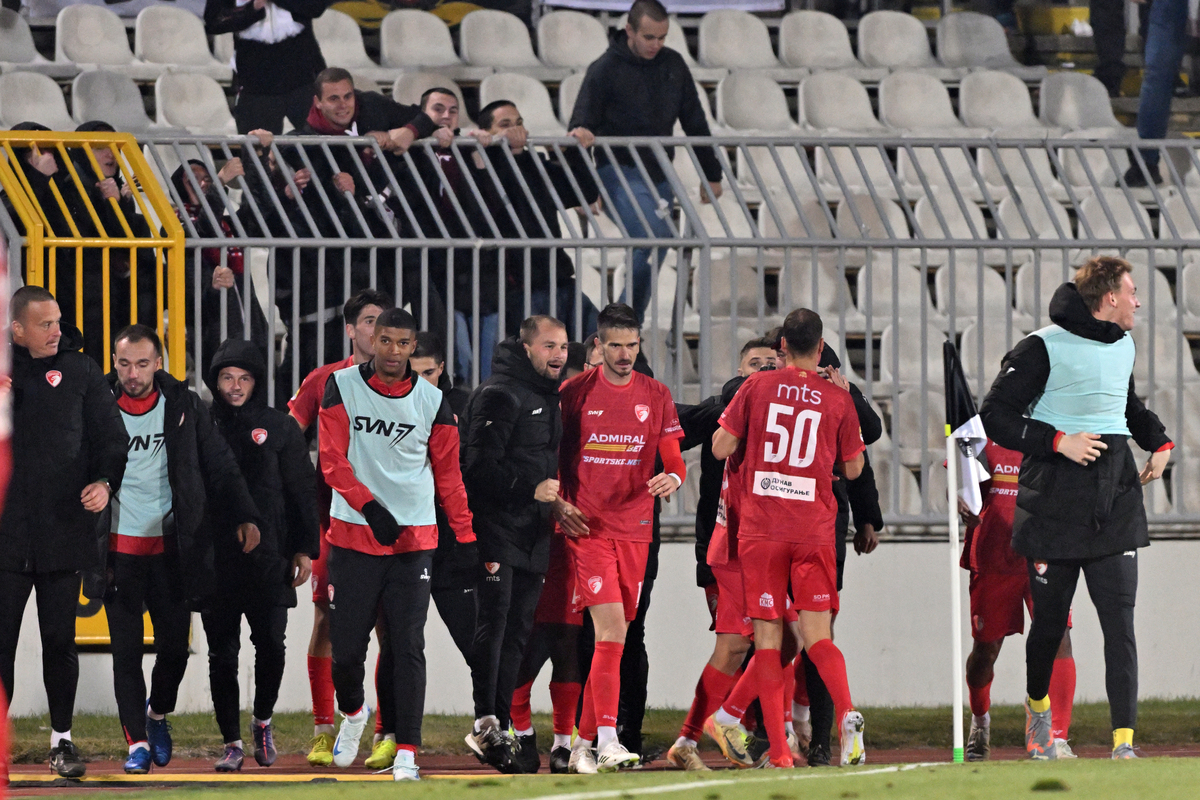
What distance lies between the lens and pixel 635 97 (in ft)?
37.5

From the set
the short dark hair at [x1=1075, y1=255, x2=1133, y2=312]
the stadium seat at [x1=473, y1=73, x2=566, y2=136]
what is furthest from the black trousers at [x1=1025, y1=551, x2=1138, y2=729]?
the stadium seat at [x1=473, y1=73, x2=566, y2=136]

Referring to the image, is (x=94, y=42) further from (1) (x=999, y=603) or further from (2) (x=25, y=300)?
(1) (x=999, y=603)

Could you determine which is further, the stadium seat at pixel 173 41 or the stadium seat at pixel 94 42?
the stadium seat at pixel 173 41

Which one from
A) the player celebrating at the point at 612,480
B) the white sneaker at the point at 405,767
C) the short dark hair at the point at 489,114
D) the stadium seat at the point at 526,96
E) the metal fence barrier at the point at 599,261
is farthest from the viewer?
the stadium seat at the point at 526,96

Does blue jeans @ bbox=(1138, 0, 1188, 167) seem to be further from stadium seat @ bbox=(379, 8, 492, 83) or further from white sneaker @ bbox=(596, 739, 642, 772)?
white sneaker @ bbox=(596, 739, 642, 772)

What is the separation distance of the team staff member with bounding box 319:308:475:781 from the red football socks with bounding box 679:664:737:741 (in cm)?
121

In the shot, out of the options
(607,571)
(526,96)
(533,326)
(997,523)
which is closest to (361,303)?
(533,326)

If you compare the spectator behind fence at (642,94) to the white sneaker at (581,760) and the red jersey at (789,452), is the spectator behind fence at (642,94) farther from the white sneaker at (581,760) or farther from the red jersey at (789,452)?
the white sneaker at (581,760)

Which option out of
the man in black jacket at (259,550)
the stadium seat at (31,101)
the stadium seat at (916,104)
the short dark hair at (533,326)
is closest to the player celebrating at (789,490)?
the short dark hair at (533,326)

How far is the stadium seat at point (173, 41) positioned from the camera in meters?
15.2

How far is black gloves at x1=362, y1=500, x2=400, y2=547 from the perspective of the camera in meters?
7.38

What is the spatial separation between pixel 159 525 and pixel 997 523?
3.80 meters

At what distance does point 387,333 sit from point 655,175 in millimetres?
3179

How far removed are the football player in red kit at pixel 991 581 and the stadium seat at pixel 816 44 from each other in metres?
7.71
